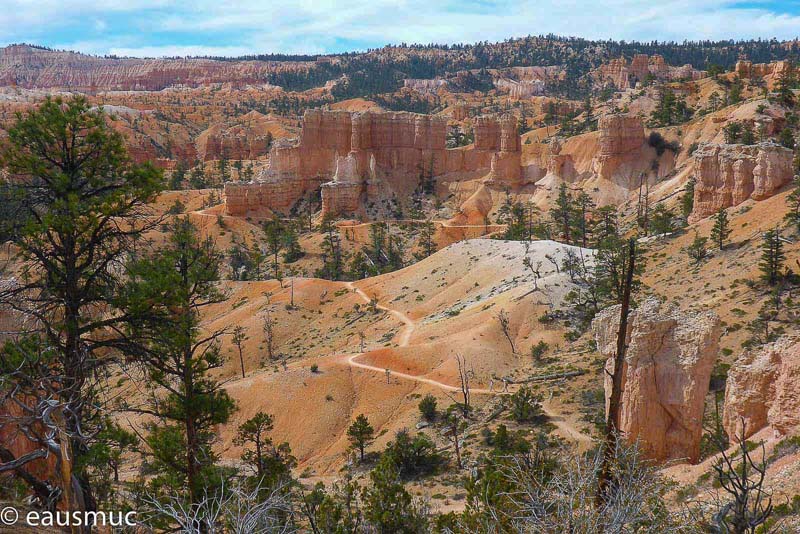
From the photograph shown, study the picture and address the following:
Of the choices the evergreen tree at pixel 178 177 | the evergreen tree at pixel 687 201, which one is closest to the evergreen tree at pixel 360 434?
the evergreen tree at pixel 687 201

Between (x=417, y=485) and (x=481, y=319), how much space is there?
54.8 ft

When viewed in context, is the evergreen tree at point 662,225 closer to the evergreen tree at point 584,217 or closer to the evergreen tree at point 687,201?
the evergreen tree at point 687,201

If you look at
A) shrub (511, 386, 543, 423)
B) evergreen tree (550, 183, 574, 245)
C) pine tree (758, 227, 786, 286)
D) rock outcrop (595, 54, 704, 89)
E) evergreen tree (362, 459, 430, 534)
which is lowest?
shrub (511, 386, 543, 423)

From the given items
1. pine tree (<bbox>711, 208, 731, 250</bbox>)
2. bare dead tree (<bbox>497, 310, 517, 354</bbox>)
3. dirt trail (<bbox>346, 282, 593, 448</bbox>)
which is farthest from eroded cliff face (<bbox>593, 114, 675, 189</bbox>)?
bare dead tree (<bbox>497, 310, 517, 354</bbox>)

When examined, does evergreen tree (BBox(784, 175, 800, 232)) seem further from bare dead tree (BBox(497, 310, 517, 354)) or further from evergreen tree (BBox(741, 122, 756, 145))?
bare dead tree (BBox(497, 310, 517, 354))

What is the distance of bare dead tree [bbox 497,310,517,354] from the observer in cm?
3672

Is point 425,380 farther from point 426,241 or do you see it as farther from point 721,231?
point 426,241

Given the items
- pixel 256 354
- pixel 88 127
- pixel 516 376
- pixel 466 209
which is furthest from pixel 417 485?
pixel 466 209

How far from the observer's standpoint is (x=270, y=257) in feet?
227

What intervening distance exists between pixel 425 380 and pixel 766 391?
20.3 metres

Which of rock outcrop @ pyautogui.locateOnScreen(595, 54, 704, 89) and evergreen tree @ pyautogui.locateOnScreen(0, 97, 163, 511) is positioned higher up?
rock outcrop @ pyautogui.locateOnScreen(595, 54, 704, 89)

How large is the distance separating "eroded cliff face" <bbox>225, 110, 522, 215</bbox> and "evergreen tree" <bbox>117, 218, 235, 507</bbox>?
64092mm

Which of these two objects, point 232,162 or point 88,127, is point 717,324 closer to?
point 88,127

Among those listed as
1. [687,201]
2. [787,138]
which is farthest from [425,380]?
[787,138]
